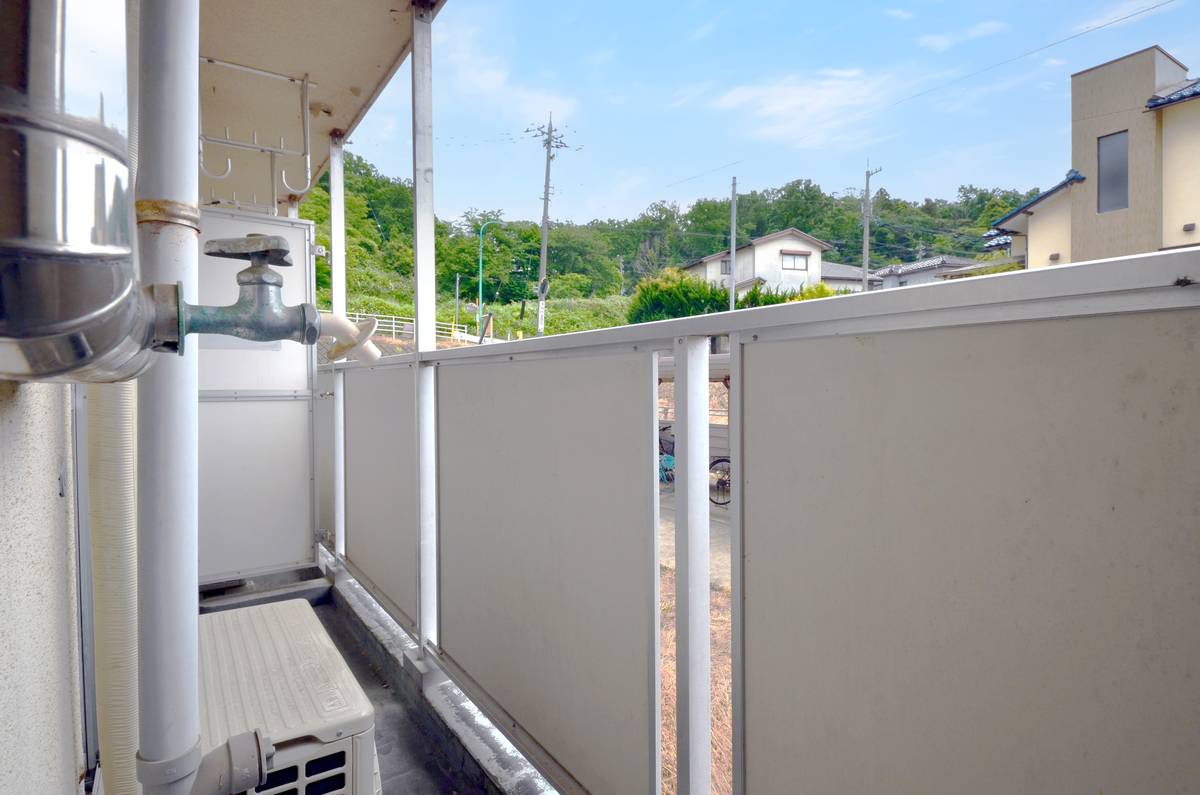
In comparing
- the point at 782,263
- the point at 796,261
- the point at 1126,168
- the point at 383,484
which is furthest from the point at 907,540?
the point at 796,261

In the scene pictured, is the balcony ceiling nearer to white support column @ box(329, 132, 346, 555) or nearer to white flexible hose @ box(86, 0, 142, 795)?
white support column @ box(329, 132, 346, 555)

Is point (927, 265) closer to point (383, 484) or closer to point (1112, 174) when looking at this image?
point (1112, 174)

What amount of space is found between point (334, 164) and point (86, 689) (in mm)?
3219

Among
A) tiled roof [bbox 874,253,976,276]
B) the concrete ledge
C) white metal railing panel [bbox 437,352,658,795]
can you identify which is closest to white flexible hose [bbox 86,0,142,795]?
white metal railing panel [bbox 437,352,658,795]

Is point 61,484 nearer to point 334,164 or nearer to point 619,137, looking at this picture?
point 334,164

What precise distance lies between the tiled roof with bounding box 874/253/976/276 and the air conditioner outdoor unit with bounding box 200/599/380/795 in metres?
21.7

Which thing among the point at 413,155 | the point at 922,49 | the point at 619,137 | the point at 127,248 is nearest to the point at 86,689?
the point at 127,248

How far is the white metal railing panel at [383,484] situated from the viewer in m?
2.40

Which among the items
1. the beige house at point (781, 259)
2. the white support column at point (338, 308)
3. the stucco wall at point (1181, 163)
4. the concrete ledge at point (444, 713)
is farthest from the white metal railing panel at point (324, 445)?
the beige house at point (781, 259)

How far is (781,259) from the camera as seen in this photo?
86.0 ft

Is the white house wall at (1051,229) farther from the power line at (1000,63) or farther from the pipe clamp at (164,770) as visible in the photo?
the pipe clamp at (164,770)

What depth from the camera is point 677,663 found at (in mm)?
1130

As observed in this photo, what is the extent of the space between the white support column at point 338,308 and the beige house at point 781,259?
76.8 feet

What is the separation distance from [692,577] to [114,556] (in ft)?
2.86
